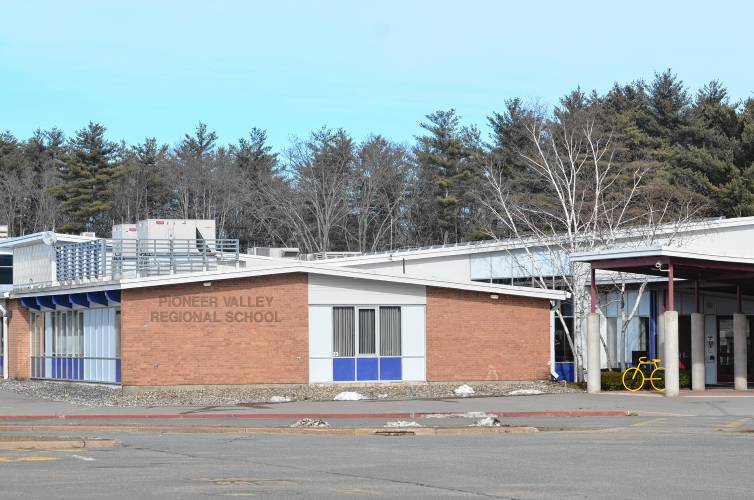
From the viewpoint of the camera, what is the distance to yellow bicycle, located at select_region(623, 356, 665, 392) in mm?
37438

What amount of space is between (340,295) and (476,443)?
16.5 m

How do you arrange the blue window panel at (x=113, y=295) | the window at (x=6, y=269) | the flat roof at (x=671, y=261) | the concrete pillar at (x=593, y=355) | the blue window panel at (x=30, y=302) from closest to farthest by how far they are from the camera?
the flat roof at (x=671, y=261) < the blue window panel at (x=113, y=295) < the concrete pillar at (x=593, y=355) < the blue window panel at (x=30, y=302) < the window at (x=6, y=269)

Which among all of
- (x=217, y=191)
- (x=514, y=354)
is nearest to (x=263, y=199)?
(x=217, y=191)

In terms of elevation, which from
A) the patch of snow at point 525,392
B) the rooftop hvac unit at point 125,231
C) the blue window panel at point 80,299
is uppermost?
the rooftop hvac unit at point 125,231

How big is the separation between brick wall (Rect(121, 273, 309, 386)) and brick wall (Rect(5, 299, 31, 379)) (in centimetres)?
1186

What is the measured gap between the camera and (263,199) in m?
86.7

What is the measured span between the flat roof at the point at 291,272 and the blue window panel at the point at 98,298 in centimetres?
29

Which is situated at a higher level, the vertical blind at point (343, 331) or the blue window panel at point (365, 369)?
the vertical blind at point (343, 331)

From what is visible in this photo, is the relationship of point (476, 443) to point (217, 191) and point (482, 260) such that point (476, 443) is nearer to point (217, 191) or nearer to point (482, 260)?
point (482, 260)

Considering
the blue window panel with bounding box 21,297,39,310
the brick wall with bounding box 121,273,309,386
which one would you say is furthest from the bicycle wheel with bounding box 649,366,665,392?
the blue window panel with bounding box 21,297,39,310

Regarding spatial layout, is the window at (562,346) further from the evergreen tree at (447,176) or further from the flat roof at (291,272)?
the evergreen tree at (447,176)

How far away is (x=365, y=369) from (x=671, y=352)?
9254 millimetres

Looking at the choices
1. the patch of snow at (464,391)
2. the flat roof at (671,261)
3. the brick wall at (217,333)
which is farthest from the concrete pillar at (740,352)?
the brick wall at (217,333)

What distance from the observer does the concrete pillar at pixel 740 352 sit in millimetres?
37188
